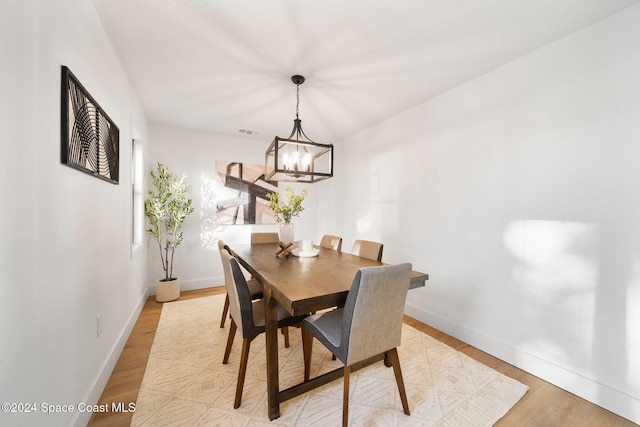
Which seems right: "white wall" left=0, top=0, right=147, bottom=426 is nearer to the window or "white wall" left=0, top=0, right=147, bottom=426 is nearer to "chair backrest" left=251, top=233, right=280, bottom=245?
the window

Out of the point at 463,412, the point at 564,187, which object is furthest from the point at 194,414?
the point at 564,187

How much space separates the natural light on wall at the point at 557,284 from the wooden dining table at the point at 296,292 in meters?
1.09

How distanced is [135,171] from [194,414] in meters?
2.85

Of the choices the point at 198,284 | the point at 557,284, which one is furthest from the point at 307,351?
the point at 198,284

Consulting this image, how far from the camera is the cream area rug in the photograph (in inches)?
58.3

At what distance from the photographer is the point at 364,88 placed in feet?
8.52

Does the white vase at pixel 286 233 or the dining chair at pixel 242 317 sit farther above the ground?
the white vase at pixel 286 233

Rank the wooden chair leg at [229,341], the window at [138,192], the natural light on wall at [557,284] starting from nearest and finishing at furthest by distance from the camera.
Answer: the natural light on wall at [557,284] < the wooden chair leg at [229,341] < the window at [138,192]

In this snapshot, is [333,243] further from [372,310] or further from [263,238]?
[372,310]

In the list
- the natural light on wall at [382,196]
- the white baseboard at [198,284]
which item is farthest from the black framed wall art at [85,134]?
the natural light on wall at [382,196]

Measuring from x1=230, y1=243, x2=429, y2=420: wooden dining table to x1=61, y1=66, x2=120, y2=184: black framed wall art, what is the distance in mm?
1210

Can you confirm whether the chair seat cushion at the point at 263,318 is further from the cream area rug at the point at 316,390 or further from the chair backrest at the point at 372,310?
the chair backrest at the point at 372,310

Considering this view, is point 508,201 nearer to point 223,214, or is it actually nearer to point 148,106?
point 223,214

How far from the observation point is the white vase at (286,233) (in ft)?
8.34
